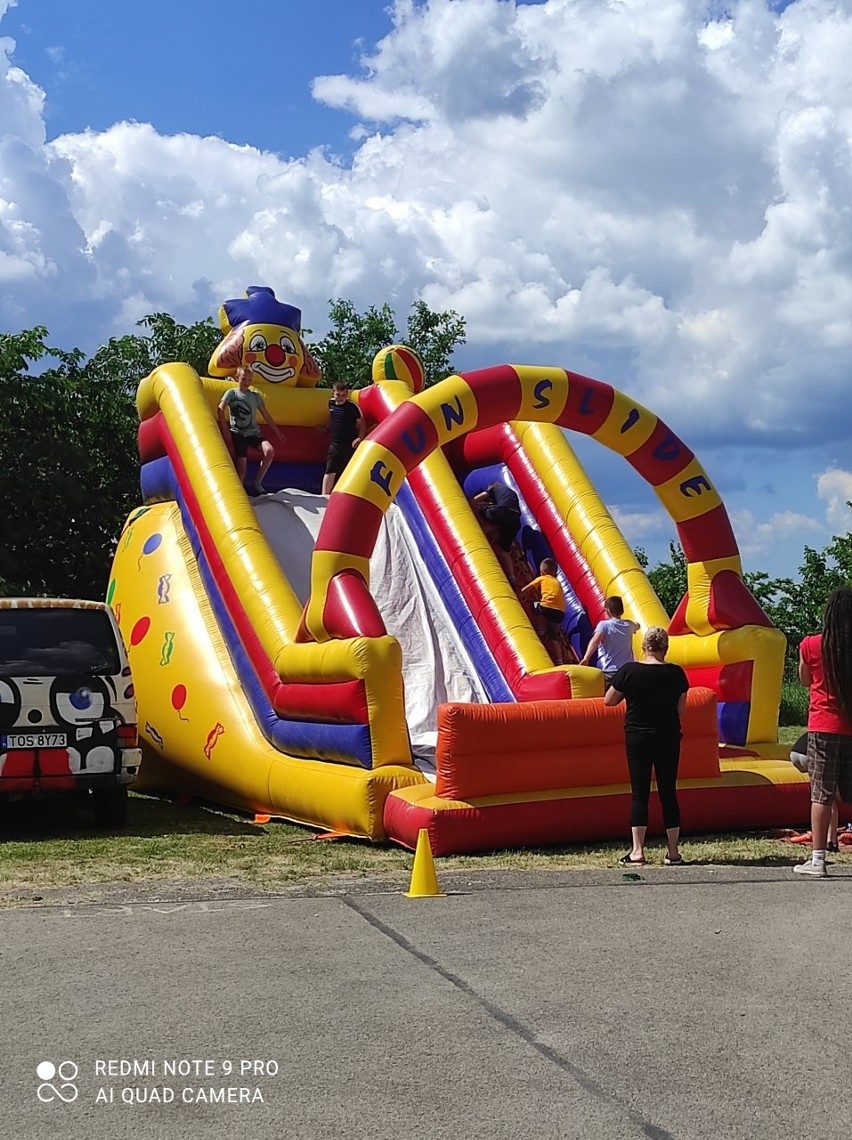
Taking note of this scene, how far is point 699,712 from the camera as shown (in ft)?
27.9

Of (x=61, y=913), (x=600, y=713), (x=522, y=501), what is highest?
(x=522, y=501)

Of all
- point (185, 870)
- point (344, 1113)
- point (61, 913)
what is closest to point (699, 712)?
point (185, 870)

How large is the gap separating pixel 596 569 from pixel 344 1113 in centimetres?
776

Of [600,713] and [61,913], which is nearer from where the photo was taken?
[61,913]

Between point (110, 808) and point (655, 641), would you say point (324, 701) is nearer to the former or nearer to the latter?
point (110, 808)

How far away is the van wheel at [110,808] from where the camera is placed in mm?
8805

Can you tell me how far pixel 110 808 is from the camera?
8859 millimetres

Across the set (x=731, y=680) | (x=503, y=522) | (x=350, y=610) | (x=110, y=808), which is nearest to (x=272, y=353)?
(x=503, y=522)

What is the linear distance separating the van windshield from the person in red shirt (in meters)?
4.42

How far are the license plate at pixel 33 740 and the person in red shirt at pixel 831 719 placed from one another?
4503 millimetres

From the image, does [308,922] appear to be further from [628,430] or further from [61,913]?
[628,430]

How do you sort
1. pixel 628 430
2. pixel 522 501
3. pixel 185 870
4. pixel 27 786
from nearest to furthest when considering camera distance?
pixel 185 870
pixel 27 786
pixel 628 430
pixel 522 501

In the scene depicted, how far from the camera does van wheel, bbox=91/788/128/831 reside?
8.80 metres

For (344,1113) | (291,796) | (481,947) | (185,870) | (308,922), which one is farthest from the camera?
(291,796)
